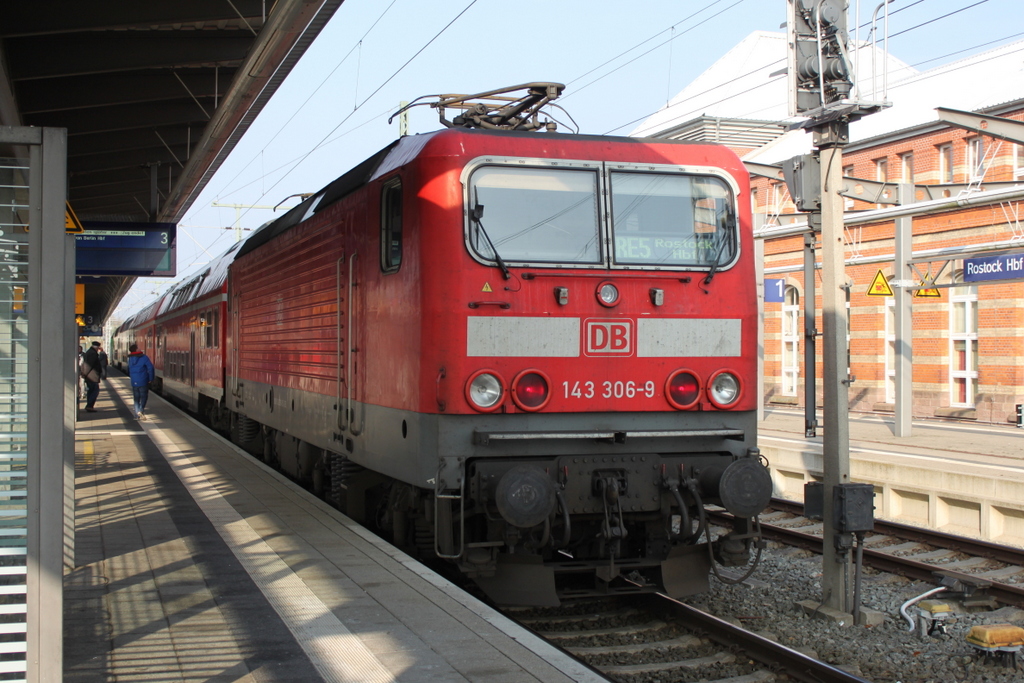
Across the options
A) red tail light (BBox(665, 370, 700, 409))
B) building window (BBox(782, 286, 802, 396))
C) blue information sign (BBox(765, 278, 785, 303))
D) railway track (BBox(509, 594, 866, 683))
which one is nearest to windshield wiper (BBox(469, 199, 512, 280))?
red tail light (BBox(665, 370, 700, 409))

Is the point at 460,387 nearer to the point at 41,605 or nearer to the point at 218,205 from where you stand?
the point at 41,605

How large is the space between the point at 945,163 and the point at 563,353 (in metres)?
21.3

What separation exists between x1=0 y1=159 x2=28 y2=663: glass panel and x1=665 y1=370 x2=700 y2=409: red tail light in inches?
164

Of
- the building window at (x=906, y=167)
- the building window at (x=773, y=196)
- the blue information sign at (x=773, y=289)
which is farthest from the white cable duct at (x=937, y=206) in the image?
the building window at (x=773, y=196)

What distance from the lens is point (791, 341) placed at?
98.6ft

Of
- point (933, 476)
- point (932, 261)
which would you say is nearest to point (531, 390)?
point (933, 476)

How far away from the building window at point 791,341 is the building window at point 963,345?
202 inches

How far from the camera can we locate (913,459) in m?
13.2

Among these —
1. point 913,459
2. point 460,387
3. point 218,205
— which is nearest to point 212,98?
point 460,387

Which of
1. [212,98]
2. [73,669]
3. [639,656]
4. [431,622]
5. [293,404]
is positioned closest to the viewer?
[73,669]

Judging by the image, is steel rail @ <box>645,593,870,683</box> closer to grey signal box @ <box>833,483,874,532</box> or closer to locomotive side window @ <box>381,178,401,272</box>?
grey signal box @ <box>833,483,874,532</box>

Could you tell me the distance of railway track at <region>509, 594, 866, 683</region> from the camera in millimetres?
5668

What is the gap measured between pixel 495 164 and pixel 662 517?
2617 mm

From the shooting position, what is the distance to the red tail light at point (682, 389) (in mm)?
6718
